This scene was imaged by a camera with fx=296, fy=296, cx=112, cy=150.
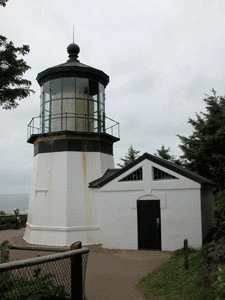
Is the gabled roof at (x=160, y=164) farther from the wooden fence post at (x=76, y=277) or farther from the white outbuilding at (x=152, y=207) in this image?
the wooden fence post at (x=76, y=277)

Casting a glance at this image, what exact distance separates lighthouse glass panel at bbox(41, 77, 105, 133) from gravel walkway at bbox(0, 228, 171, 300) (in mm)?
6107

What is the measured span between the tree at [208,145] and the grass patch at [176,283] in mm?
11273

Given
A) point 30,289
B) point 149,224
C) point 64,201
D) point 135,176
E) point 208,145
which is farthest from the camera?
point 208,145

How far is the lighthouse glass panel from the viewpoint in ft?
49.1

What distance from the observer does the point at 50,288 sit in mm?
4527

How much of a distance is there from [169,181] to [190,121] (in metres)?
12.8

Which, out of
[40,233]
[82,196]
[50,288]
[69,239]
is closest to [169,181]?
[82,196]

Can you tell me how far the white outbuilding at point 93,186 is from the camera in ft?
40.5

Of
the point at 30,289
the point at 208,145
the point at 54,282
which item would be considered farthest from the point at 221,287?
the point at 208,145

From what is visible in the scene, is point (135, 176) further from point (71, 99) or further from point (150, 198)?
point (71, 99)

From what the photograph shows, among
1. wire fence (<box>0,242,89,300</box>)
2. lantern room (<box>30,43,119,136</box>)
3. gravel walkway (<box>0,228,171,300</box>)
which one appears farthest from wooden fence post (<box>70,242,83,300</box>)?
lantern room (<box>30,43,119,136</box>)

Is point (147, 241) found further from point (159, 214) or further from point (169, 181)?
point (169, 181)

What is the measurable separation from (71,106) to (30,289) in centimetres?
1160

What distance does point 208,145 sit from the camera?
68.7ft
